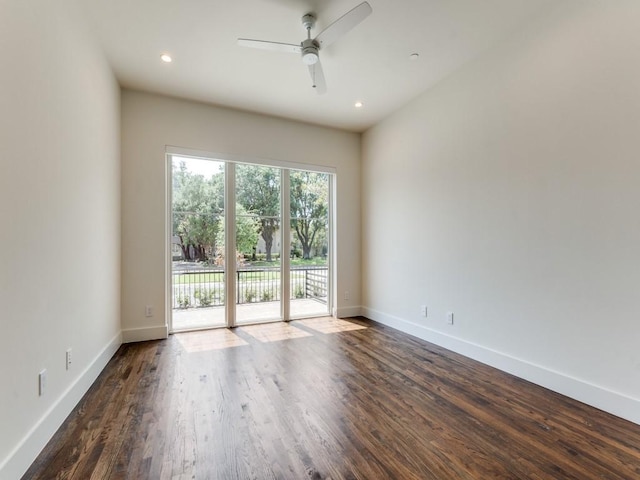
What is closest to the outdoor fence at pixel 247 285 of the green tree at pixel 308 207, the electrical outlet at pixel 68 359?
the green tree at pixel 308 207

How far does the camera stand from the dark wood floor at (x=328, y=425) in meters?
1.64

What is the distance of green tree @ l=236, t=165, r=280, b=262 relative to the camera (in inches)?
175

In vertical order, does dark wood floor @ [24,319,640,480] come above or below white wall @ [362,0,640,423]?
below

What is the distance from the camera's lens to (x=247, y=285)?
451 centimetres

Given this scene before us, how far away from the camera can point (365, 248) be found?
504 centimetres

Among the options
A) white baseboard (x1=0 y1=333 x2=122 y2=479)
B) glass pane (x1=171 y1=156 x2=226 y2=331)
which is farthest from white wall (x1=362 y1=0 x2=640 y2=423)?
white baseboard (x1=0 y1=333 x2=122 y2=479)

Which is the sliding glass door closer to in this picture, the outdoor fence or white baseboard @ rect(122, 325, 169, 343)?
the outdoor fence

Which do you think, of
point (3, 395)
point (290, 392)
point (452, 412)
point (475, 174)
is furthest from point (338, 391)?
point (475, 174)

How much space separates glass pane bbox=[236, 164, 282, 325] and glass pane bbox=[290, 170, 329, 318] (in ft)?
0.87

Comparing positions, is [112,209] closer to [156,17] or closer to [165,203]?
[165,203]

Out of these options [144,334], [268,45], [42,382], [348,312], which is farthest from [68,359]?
[348,312]

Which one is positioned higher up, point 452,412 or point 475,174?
point 475,174

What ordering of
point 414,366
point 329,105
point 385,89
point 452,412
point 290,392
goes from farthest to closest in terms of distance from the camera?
1. point 329,105
2. point 385,89
3. point 414,366
4. point 290,392
5. point 452,412

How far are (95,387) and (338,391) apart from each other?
6.53 ft
